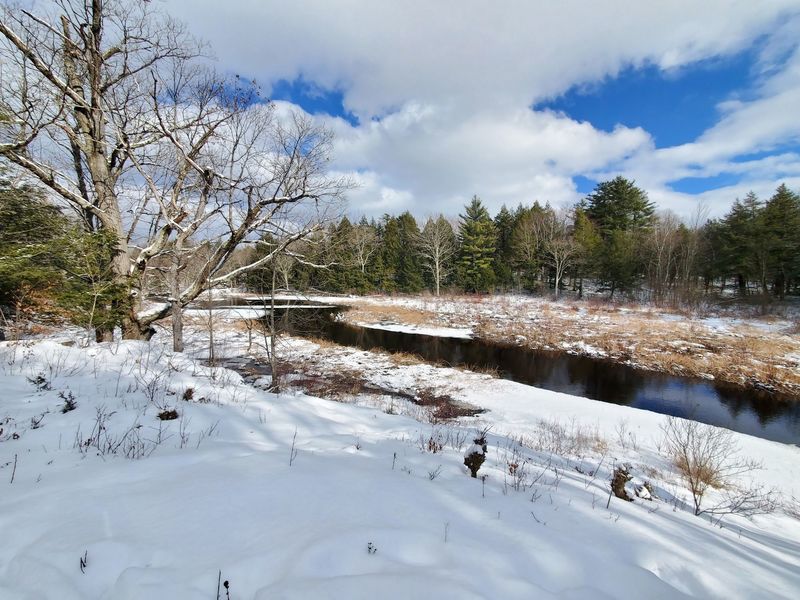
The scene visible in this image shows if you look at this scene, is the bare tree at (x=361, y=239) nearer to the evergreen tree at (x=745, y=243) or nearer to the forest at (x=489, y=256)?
the forest at (x=489, y=256)

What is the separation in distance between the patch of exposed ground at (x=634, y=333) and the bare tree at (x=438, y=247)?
5765 millimetres

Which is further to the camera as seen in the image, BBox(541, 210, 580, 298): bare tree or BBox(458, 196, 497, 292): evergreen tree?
BBox(458, 196, 497, 292): evergreen tree

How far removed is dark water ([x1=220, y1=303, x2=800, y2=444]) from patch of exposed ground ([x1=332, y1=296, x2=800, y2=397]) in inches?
48.4

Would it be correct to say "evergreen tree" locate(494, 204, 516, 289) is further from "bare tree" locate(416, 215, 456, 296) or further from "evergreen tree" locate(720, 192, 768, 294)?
"evergreen tree" locate(720, 192, 768, 294)

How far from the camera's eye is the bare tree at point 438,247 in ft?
121

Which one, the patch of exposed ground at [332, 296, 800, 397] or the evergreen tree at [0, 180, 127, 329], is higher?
the evergreen tree at [0, 180, 127, 329]

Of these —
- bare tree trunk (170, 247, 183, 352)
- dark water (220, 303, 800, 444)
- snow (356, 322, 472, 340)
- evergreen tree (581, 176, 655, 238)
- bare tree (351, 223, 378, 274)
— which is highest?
evergreen tree (581, 176, 655, 238)

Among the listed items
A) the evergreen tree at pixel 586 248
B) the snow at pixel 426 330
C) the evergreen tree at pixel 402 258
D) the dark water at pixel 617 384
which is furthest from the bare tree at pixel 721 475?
the evergreen tree at pixel 402 258

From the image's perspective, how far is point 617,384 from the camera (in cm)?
1369

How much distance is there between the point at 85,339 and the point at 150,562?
26.5 ft

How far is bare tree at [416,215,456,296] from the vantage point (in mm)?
37031

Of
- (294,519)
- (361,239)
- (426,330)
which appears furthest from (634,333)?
(294,519)

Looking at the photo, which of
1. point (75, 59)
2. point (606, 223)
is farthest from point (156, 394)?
point (606, 223)

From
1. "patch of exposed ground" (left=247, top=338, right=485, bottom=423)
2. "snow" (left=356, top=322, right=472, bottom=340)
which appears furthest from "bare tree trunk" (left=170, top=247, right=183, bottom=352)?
"snow" (left=356, top=322, right=472, bottom=340)
